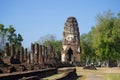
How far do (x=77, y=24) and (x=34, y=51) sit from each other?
53.9 ft

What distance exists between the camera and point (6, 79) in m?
13.5

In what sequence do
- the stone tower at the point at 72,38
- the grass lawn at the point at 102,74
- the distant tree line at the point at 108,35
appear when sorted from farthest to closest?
the stone tower at the point at 72,38 < the distant tree line at the point at 108,35 < the grass lawn at the point at 102,74

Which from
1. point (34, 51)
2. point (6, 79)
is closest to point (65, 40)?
point (34, 51)

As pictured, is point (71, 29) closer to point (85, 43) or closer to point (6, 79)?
point (85, 43)

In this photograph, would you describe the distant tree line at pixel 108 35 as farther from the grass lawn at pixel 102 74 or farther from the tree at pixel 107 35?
the grass lawn at pixel 102 74

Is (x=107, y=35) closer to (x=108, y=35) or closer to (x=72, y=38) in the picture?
(x=108, y=35)

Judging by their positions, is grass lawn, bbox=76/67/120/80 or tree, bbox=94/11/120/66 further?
tree, bbox=94/11/120/66

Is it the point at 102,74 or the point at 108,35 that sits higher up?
the point at 108,35

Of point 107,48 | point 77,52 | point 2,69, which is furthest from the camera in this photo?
point 77,52

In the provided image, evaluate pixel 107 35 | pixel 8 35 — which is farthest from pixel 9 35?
pixel 107 35

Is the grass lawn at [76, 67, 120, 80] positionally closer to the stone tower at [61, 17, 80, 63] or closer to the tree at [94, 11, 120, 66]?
the tree at [94, 11, 120, 66]

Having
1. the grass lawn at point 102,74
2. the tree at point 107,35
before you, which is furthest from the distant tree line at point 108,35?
the grass lawn at point 102,74

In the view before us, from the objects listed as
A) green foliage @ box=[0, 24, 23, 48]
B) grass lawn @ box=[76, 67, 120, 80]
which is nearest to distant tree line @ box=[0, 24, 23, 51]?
green foliage @ box=[0, 24, 23, 48]

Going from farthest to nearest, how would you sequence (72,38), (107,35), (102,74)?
(72,38)
(107,35)
(102,74)
